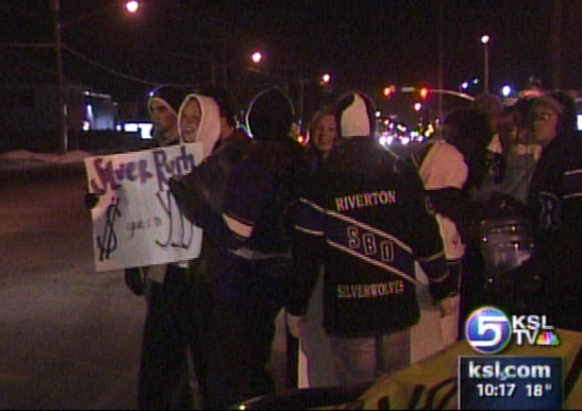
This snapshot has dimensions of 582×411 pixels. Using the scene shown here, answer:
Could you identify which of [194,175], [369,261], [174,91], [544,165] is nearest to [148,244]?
[194,175]

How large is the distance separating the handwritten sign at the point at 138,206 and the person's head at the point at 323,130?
1.73 m

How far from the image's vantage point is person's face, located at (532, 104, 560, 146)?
5.49 m

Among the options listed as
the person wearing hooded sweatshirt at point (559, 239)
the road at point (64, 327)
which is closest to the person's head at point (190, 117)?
the road at point (64, 327)

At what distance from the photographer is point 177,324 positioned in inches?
171

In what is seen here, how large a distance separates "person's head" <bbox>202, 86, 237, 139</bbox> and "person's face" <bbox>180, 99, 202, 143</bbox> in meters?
0.10

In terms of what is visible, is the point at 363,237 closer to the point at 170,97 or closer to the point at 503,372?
the point at 503,372

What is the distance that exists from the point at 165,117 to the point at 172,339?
1104mm

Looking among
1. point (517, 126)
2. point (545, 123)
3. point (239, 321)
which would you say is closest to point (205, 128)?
point (239, 321)

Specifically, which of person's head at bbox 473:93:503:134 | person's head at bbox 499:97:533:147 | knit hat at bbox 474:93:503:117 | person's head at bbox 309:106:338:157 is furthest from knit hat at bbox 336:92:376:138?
knit hat at bbox 474:93:503:117

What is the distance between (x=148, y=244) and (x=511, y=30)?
131 ft

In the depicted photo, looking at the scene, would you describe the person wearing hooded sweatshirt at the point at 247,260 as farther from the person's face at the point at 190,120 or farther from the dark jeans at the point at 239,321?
the person's face at the point at 190,120

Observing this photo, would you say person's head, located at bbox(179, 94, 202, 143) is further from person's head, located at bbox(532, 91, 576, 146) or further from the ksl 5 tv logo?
person's head, located at bbox(532, 91, 576, 146)

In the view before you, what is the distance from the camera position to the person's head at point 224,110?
4520mm

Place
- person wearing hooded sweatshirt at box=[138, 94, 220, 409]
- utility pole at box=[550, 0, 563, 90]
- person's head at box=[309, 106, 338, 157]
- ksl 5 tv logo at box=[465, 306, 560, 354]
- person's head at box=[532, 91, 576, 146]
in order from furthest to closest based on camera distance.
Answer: utility pole at box=[550, 0, 563, 90], person's head at box=[309, 106, 338, 157], person's head at box=[532, 91, 576, 146], person wearing hooded sweatshirt at box=[138, 94, 220, 409], ksl 5 tv logo at box=[465, 306, 560, 354]
